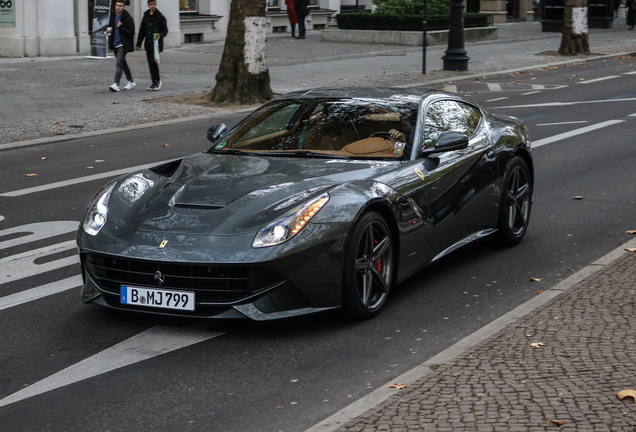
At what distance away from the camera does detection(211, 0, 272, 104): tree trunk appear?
18.5m

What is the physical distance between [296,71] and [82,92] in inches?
255

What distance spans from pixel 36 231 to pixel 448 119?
12.6ft

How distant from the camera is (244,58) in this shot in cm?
1877

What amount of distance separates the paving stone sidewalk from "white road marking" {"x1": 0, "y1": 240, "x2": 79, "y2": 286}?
3.61 meters

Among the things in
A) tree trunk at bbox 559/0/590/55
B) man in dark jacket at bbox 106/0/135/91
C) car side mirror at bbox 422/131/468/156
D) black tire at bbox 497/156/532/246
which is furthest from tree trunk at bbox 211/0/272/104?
tree trunk at bbox 559/0/590/55

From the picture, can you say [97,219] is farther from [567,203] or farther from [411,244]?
[567,203]

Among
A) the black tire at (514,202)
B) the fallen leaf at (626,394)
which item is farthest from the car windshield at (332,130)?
the fallen leaf at (626,394)

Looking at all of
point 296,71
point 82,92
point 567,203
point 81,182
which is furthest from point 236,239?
point 296,71

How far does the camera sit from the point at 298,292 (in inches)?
218

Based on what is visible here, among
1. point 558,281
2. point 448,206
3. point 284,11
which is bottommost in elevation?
point 558,281

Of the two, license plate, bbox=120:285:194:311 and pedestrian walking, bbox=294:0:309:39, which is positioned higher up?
pedestrian walking, bbox=294:0:309:39

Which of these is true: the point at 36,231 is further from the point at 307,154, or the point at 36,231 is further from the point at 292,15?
the point at 292,15

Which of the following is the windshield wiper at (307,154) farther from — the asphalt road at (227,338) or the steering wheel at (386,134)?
the asphalt road at (227,338)

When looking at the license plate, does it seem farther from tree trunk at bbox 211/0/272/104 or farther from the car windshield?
tree trunk at bbox 211/0/272/104
